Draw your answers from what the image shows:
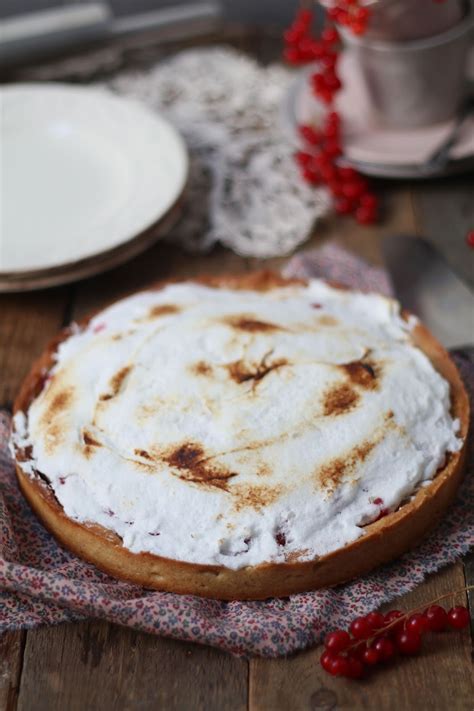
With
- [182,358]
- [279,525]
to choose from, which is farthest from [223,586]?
[182,358]

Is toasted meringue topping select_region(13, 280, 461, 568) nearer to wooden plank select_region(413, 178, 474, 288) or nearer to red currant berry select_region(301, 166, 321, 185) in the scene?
wooden plank select_region(413, 178, 474, 288)

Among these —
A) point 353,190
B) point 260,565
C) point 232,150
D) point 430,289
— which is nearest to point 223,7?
point 232,150

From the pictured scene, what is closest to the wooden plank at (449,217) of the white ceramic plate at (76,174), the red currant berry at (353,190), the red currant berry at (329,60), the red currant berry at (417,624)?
the red currant berry at (353,190)

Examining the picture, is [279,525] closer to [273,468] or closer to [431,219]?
[273,468]

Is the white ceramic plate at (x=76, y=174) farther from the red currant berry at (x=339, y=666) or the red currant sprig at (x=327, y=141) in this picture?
the red currant berry at (x=339, y=666)

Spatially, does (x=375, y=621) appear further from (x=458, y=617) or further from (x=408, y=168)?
(x=408, y=168)

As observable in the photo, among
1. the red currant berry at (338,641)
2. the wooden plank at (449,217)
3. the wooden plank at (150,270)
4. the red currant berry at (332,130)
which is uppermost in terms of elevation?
the red currant berry at (332,130)

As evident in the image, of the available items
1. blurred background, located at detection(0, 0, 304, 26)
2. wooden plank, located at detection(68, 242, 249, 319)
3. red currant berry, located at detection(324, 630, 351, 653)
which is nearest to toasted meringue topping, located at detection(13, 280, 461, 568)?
red currant berry, located at detection(324, 630, 351, 653)
